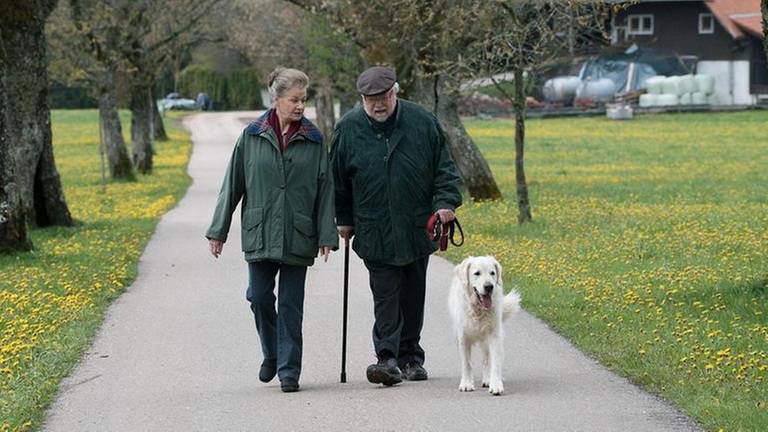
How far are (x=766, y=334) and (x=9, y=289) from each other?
7.52 metres

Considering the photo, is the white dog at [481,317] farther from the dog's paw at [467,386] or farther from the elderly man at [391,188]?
the elderly man at [391,188]

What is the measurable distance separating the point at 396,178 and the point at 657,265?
7.07 meters

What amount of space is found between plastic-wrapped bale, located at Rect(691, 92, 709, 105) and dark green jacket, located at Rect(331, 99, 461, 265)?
63.3 metres

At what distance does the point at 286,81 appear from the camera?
8.91m

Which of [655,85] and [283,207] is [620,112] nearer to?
[655,85]

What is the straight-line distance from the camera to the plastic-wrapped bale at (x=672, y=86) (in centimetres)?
7000

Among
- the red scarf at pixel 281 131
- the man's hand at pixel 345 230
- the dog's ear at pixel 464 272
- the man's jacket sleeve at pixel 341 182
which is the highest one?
the red scarf at pixel 281 131

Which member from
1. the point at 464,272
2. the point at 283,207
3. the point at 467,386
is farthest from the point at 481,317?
the point at 283,207

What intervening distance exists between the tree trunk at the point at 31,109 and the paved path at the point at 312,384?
7.11m

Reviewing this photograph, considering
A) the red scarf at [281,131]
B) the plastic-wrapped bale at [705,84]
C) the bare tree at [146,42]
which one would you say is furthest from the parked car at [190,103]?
the red scarf at [281,131]

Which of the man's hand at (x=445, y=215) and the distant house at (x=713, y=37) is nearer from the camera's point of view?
the man's hand at (x=445, y=215)

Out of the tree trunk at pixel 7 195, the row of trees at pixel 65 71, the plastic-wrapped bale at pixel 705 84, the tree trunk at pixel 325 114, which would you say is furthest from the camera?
the plastic-wrapped bale at pixel 705 84

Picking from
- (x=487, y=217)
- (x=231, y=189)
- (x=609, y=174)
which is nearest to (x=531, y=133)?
(x=609, y=174)

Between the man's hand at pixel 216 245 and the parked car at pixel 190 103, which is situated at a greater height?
the parked car at pixel 190 103
